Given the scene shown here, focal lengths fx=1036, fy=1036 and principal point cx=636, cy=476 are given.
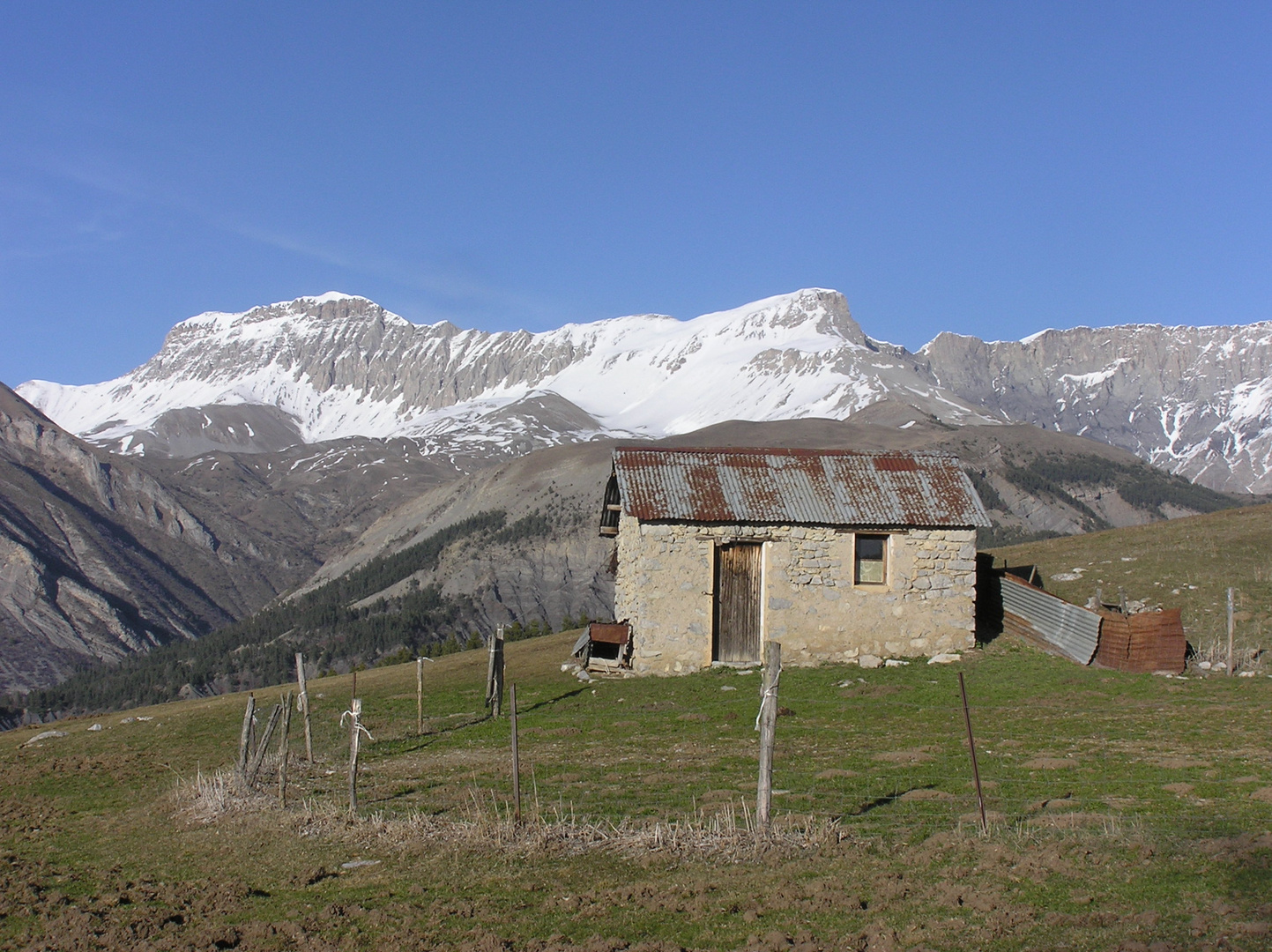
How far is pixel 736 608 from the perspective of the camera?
85.5ft

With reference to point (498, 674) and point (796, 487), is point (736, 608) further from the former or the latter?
point (498, 674)

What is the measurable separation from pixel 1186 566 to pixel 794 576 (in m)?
14.3

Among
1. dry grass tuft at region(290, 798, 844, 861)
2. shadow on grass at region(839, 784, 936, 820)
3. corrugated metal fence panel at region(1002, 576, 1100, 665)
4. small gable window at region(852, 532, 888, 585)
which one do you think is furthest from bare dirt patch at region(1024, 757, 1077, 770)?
small gable window at region(852, 532, 888, 585)

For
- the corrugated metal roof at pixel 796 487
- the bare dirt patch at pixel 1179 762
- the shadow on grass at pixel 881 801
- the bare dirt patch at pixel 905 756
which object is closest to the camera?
the shadow on grass at pixel 881 801

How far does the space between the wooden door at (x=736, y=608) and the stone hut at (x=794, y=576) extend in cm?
3

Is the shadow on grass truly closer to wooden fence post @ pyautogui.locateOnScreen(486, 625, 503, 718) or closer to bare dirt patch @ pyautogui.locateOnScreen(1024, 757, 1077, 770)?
bare dirt patch @ pyautogui.locateOnScreen(1024, 757, 1077, 770)

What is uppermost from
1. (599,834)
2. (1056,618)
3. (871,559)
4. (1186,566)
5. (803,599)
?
(871,559)

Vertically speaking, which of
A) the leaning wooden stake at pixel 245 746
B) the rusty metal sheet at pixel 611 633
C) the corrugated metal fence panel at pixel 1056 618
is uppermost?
the corrugated metal fence panel at pixel 1056 618

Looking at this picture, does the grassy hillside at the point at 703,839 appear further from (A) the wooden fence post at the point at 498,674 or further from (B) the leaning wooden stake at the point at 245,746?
(A) the wooden fence post at the point at 498,674

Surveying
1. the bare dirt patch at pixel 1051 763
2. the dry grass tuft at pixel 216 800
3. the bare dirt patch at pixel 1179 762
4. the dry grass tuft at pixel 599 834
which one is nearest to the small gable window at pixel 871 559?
the bare dirt patch at pixel 1051 763

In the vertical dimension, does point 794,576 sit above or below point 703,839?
above

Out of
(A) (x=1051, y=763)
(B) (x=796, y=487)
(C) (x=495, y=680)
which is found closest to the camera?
(A) (x=1051, y=763)

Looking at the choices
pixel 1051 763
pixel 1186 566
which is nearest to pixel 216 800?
pixel 1051 763

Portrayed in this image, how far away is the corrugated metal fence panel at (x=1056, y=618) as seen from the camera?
2411cm
